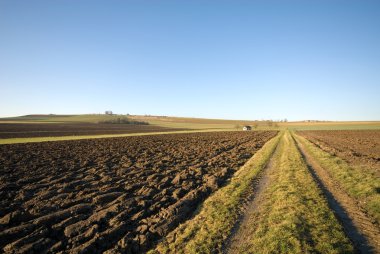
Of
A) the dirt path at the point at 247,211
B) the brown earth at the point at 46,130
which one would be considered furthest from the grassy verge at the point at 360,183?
the brown earth at the point at 46,130

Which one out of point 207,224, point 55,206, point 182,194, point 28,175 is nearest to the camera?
point 207,224

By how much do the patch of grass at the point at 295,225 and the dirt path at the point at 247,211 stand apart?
0.53 ft

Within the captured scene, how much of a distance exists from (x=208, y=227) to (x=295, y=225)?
8.48 feet

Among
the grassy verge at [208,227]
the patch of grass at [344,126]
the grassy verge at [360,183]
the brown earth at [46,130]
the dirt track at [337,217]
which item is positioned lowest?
the brown earth at [46,130]

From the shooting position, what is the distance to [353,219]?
799 centimetres

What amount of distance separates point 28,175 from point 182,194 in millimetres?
10512

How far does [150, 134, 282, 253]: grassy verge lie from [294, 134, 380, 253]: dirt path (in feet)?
11.0

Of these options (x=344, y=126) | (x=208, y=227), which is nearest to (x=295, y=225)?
(x=208, y=227)

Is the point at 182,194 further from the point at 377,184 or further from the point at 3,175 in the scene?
the point at 3,175

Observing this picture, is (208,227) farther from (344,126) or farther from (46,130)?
(344,126)

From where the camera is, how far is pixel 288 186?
37.9 feet

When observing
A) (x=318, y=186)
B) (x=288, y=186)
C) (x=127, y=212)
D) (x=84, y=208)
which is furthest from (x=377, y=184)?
(x=84, y=208)

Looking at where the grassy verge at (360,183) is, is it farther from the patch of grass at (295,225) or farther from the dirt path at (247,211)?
the dirt path at (247,211)

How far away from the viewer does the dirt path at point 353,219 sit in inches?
253
